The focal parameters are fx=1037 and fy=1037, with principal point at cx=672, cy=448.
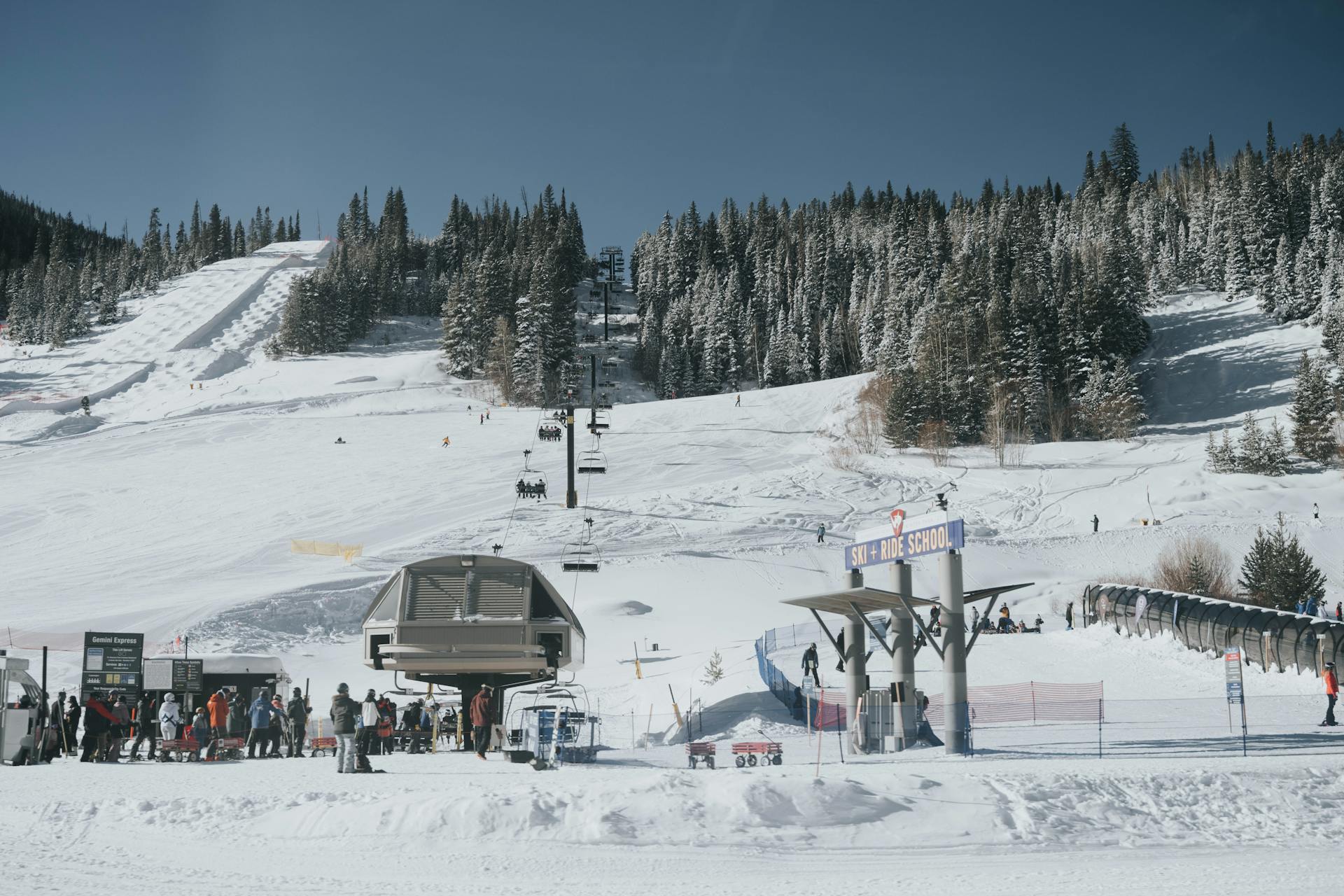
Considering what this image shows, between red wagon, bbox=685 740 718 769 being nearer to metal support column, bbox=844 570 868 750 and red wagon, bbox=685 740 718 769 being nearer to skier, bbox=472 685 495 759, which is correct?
skier, bbox=472 685 495 759

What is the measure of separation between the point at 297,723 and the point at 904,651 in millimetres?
10648

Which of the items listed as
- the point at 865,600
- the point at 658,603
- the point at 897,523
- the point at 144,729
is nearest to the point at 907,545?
the point at 897,523

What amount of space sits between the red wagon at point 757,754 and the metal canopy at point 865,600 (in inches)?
118

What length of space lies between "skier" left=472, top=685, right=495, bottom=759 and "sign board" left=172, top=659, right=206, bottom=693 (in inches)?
302

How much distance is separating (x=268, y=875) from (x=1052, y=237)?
14078cm

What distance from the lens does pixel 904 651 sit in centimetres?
1853

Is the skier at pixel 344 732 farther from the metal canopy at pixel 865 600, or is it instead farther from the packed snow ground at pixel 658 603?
the metal canopy at pixel 865 600

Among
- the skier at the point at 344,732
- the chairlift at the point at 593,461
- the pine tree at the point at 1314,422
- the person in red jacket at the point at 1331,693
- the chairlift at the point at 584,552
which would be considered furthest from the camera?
the pine tree at the point at 1314,422

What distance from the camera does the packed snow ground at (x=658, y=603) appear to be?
384 inches

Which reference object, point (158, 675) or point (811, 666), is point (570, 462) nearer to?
point (811, 666)

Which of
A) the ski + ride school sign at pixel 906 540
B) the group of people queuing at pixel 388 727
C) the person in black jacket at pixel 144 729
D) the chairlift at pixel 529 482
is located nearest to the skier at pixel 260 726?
the group of people queuing at pixel 388 727

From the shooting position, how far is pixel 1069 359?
84.4 m

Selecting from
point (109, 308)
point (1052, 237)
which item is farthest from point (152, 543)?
point (1052, 237)

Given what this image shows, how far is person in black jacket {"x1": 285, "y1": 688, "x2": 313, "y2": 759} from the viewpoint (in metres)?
17.5
